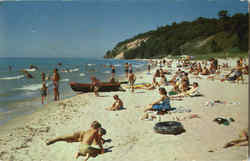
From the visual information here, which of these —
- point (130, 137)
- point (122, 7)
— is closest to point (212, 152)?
point (130, 137)

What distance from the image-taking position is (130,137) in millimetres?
3789

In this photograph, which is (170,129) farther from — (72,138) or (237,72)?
(237,72)

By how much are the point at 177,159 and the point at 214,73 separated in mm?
8717

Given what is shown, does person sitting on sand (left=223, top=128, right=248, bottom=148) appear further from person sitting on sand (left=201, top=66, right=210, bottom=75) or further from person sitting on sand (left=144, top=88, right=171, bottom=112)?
person sitting on sand (left=201, top=66, right=210, bottom=75)

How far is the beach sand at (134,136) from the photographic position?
10.1 ft

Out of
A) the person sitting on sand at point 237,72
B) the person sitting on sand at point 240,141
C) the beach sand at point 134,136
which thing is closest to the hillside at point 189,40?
the person sitting on sand at point 237,72

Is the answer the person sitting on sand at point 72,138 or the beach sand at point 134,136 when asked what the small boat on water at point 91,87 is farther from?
the person sitting on sand at point 72,138

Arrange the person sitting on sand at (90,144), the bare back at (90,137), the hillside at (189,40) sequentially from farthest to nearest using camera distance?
the hillside at (189,40) < the bare back at (90,137) < the person sitting on sand at (90,144)

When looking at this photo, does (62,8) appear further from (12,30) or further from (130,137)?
(130,137)

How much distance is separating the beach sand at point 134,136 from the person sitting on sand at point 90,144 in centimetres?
11

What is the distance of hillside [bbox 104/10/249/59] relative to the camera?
5371mm

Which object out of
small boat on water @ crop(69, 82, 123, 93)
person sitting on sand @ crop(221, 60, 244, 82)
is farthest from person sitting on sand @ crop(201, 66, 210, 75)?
small boat on water @ crop(69, 82, 123, 93)

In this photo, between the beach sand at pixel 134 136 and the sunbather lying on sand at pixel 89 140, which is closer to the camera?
the beach sand at pixel 134 136

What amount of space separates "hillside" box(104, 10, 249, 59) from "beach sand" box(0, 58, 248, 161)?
176 centimetres
